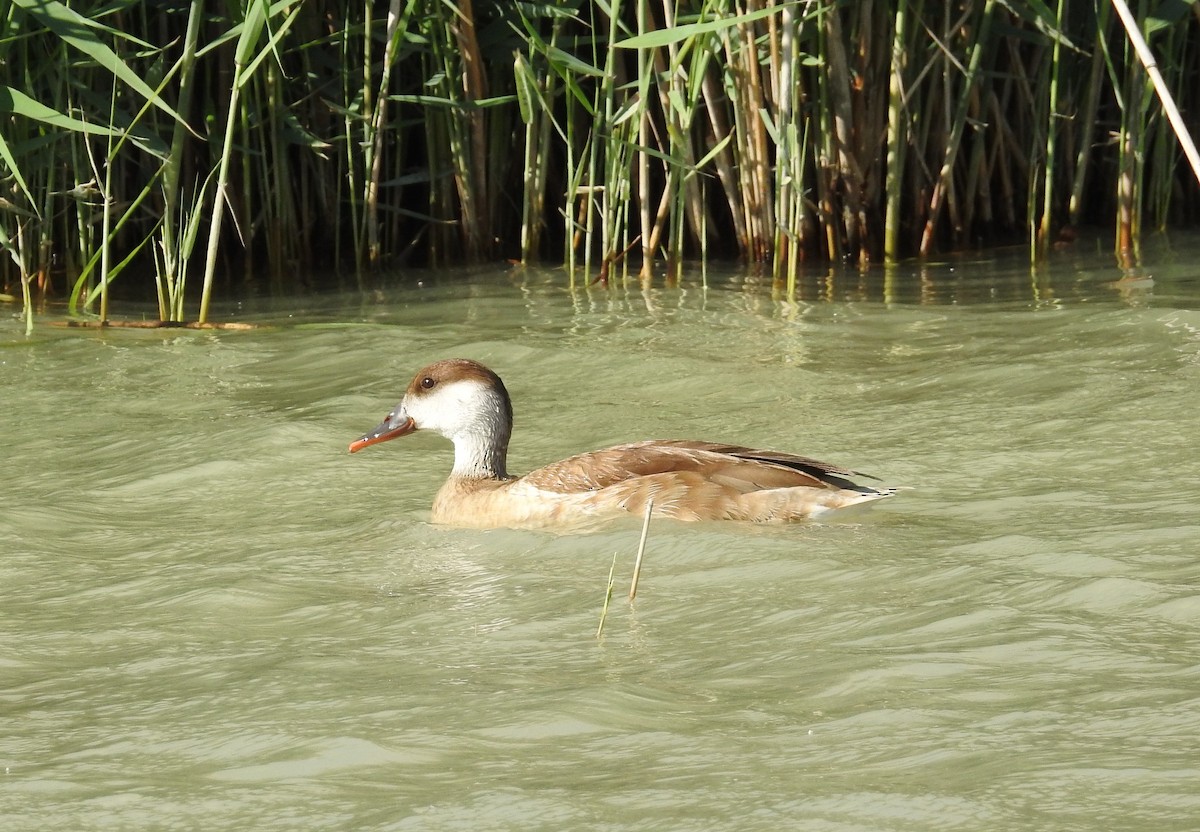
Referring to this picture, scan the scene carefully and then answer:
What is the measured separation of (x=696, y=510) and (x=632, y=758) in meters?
1.88

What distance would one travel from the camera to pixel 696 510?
495cm

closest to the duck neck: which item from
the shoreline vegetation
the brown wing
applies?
the brown wing

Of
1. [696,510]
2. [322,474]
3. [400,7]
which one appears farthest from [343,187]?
[696,510]

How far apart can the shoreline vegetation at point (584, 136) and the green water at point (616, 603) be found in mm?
1236

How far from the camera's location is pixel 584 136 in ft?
33.1

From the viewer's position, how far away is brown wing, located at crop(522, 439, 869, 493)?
4.91 meters

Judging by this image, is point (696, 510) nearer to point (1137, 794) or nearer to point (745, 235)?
point (1137, 794)

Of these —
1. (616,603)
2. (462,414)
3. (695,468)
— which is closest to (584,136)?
(462,414)

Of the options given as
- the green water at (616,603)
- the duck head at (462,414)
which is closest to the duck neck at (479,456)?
the duck head at (462,414)

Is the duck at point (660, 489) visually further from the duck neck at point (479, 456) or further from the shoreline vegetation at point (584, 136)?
the shoreline vegetation at point (584, 136)

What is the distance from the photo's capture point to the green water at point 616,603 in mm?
2992

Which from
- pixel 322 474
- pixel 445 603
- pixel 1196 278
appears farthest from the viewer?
pixel 1196 278

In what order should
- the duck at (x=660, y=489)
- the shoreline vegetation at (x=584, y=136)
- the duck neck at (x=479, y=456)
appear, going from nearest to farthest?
the duck at (x=660, y=489) → the duck neck at (x=479, y=456) → the shoreline vegetation at (x=584, y=136)

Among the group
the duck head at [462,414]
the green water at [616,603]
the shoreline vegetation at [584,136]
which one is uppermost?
the shoreline vegetation at [584,136]
